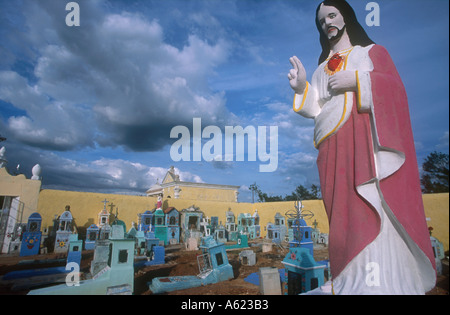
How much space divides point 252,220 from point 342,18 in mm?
17536

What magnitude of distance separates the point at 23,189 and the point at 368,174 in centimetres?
1617

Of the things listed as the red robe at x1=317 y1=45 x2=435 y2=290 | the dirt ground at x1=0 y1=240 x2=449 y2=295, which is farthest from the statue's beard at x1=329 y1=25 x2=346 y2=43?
the dirt ground at x1=0 y1=240 x2=449 y2=295

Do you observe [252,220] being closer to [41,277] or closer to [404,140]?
[41,277]

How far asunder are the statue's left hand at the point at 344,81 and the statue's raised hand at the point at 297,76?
49 cm

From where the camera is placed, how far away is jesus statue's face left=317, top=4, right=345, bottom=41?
10.3ft

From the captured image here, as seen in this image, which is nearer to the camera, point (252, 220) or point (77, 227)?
point (77, 227)

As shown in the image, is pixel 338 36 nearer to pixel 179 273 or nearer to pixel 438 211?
pixel 179 273

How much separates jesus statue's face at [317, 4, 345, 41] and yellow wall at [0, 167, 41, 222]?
50.4 ft

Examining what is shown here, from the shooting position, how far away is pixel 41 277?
643cm

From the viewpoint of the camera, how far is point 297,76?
3.22 meters

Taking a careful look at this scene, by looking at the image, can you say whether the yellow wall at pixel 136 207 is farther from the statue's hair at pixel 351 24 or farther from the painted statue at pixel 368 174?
the statue's hair at pixel 351 24

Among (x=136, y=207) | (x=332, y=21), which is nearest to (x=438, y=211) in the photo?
(x=332, y=21)
